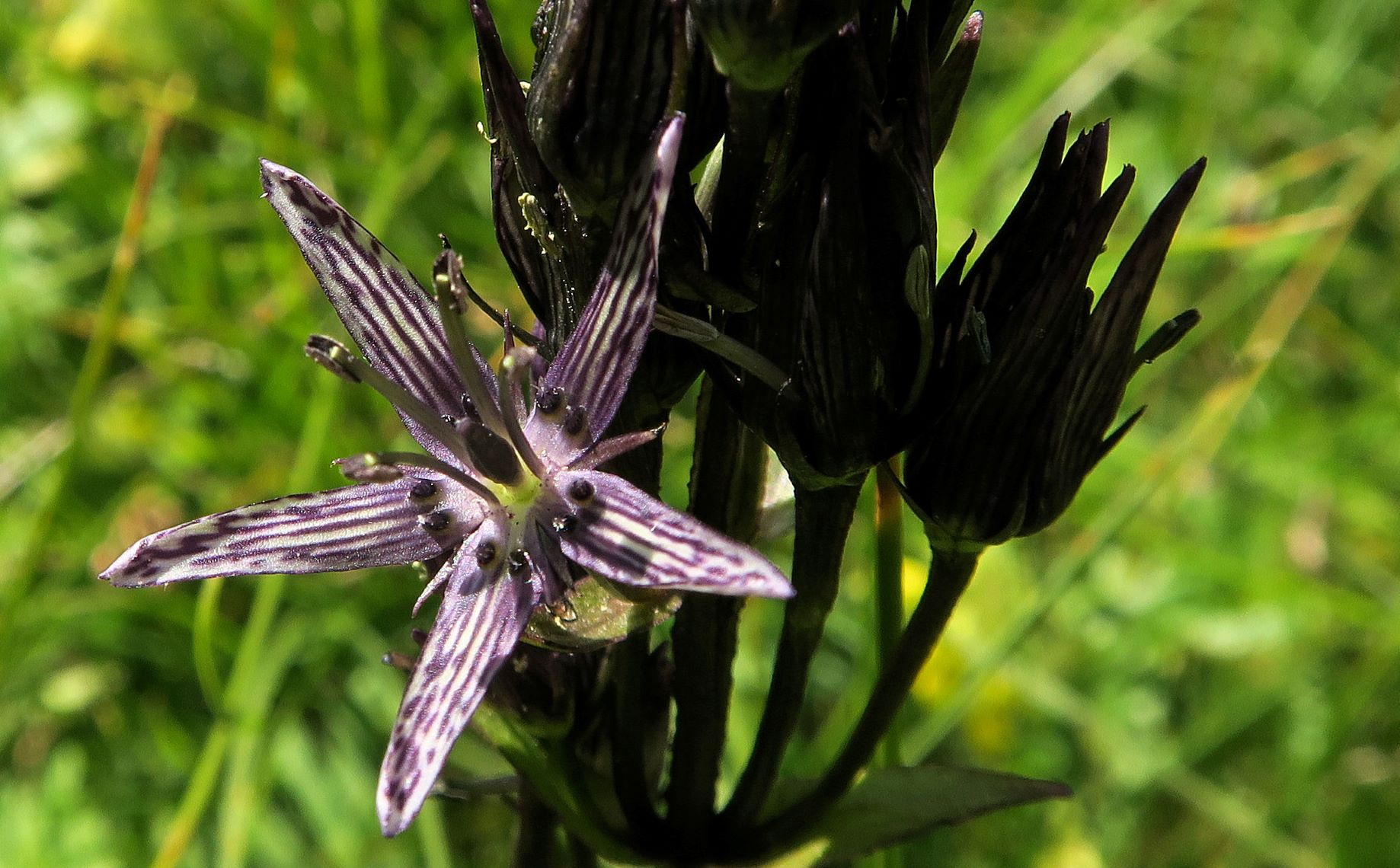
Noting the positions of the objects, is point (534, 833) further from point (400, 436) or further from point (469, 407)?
point (400, 436)

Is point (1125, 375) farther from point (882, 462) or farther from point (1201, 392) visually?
point (1201, 392)

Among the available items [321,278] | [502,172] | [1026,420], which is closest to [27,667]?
[321,278]

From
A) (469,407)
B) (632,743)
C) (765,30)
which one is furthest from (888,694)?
(765,30)

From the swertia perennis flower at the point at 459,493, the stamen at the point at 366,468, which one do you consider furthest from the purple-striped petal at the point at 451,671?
the stamen at the point at 366,468

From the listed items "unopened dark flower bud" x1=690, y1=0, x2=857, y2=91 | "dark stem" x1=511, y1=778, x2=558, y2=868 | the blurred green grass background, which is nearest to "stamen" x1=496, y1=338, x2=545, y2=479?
"unopened dark flower bud" x1=690, y1=0, x2=857, y2=91

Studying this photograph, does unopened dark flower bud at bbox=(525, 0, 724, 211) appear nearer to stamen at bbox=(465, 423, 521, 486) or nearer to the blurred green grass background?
stamen at bbox=(465, 423, 521, 486)

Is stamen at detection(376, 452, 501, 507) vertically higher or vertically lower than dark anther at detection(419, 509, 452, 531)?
higher
